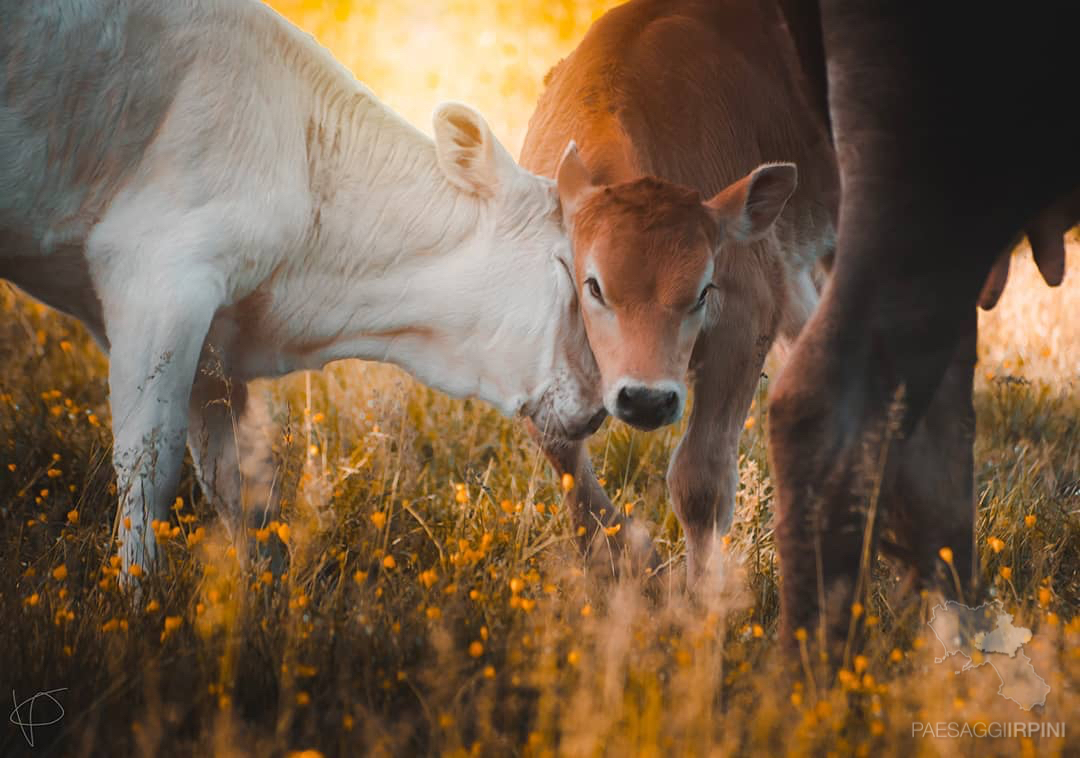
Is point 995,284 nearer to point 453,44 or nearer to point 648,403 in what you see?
point 648,403

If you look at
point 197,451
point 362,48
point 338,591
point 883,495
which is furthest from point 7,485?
point 362,48

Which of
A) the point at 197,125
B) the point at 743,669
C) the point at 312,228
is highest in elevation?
the point at 197,125

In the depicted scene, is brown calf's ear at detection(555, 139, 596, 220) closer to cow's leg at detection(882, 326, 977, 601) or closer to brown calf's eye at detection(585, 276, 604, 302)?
brown calf's eye at detection(585, 276, 604, 302)

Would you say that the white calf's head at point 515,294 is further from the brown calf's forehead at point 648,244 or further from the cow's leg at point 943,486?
the cow's leg at point 943,486

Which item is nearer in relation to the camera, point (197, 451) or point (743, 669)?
point (743, 669)

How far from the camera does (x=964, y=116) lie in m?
2.45

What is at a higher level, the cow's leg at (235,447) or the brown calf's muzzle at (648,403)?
the brown calf's muzzle at (648,403)

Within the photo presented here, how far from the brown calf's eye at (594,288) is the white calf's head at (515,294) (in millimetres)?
187

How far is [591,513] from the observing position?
406cm

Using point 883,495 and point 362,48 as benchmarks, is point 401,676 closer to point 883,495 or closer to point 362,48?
A: point 883,495

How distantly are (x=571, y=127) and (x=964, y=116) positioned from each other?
1939mm

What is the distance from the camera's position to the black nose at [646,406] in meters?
3.38

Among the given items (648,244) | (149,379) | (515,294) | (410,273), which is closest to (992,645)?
(648,244)
